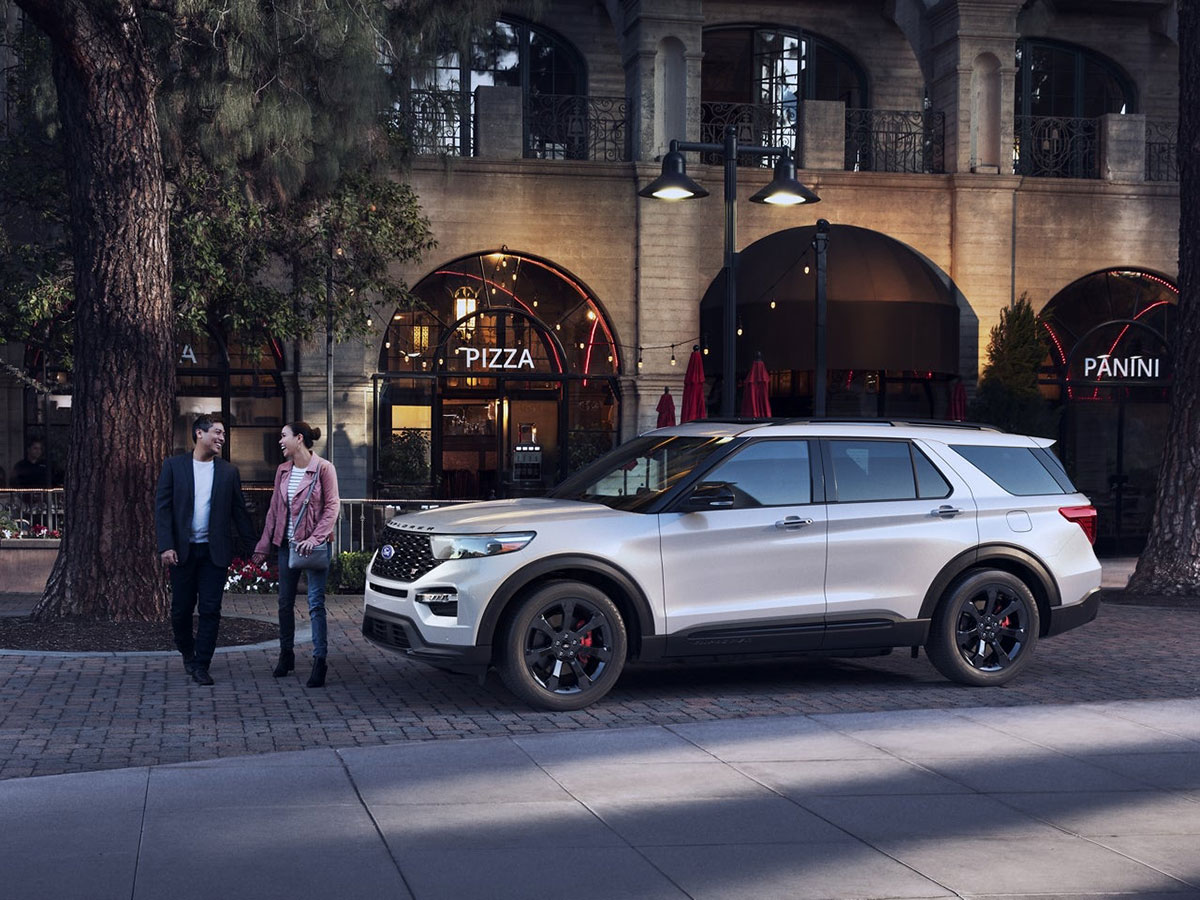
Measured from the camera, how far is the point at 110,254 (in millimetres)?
13594

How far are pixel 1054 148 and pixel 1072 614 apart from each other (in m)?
16.9

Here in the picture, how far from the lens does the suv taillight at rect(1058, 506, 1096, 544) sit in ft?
37.2

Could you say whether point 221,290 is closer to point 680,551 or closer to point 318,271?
point 318,271

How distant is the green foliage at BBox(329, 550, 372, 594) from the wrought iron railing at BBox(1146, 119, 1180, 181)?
15946mm

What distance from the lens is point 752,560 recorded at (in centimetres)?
1029

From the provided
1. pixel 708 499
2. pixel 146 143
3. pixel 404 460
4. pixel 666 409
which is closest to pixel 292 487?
pixel 708 499

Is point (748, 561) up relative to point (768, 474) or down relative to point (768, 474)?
Answer: down

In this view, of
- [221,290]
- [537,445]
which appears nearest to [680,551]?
[221,290]

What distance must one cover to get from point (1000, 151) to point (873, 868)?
20807mm

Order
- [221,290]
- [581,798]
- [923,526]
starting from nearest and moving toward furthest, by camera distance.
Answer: [581,798], [923,526], [221,290]

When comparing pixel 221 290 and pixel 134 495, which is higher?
pixel 221 290

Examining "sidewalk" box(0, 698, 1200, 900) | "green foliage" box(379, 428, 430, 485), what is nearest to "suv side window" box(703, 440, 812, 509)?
"sidewalk" box(0, 698, 1200, 900)

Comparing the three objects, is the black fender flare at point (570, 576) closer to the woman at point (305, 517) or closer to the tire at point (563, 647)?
the tire at point (563, 647)

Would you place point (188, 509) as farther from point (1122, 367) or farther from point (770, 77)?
point (1122, 367)
